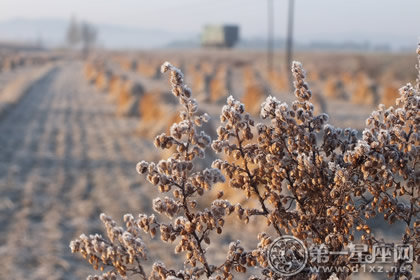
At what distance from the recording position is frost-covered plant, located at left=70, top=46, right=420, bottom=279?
1.79 meters

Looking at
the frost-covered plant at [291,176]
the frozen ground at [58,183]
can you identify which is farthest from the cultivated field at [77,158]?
the frost-covered plant at [291,176]

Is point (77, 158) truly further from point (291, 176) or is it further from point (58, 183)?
point (291, 176)

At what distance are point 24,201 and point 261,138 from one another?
23.9 feet

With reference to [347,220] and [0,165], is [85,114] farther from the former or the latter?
[347,220]

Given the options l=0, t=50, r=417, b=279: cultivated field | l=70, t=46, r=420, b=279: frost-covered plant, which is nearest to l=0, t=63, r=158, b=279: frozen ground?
l=0, t=50, r=417, b=279: cultivated field

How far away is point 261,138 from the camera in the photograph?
1.94 metres

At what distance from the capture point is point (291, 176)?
193 cm

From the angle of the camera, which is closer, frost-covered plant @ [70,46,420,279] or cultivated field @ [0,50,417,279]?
frost-covered plant @ [70,46,420,279]

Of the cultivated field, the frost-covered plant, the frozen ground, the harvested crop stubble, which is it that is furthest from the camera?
the harvested crop stubble

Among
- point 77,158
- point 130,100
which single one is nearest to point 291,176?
point 77,158

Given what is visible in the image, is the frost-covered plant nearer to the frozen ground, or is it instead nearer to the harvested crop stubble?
the frozen ground

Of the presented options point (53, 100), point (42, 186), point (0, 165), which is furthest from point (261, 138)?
point (53, 100)

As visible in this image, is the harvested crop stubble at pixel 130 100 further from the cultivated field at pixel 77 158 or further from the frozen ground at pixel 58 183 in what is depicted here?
the frozen ground at pixel 58 183

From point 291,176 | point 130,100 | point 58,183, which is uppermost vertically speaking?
point 291,176
